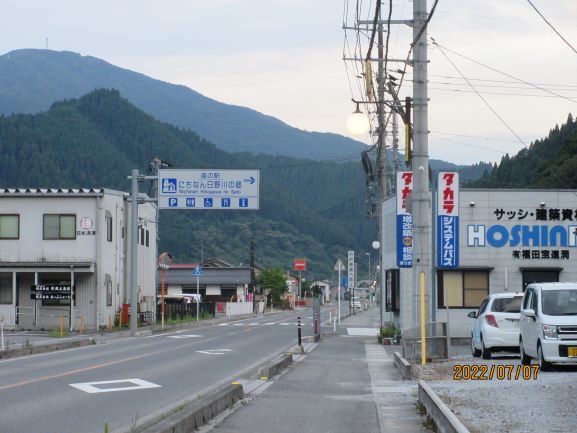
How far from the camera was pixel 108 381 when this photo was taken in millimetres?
18141

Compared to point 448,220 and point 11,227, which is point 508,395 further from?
point 11,227

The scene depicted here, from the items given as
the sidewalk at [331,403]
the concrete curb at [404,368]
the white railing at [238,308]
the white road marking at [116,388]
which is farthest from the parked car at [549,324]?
the white railing at [238,308]

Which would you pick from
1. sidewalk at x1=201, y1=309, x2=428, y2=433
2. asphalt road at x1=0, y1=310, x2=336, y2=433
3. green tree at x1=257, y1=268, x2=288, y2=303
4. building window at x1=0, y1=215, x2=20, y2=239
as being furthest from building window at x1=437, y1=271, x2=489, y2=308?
→ green tree at x1=257, y1=268, x2=288, y2=303

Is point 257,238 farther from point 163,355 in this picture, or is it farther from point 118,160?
point 163,355

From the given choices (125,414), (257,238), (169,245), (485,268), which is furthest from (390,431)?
(257,238)

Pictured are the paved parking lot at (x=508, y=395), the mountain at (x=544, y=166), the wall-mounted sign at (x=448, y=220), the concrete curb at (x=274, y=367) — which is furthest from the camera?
the mountain at (x=544, y=166)

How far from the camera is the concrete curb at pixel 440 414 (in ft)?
31.8

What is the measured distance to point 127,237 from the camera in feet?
168

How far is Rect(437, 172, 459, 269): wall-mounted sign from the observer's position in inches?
1157

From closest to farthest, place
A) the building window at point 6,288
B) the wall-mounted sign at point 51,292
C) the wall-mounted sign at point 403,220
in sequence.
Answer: the wall-mounted sign at point 403,220 < the wall-mounted sign at point 51,292 < the building window at point 6,288

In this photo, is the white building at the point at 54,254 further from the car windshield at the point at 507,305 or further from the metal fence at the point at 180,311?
the car windshield at the point at 507,305

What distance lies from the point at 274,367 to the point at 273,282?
104185 millimetres

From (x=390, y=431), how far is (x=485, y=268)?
23.9m
